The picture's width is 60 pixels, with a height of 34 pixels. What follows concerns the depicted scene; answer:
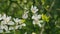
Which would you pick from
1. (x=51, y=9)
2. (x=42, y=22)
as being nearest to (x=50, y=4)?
(x=51, y=9)

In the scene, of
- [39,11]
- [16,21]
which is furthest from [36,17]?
[16,21]

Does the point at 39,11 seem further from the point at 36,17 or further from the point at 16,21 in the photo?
the point at 16,21

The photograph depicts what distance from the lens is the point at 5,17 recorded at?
163 centimetres

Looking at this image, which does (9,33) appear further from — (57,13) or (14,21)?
(57,13)

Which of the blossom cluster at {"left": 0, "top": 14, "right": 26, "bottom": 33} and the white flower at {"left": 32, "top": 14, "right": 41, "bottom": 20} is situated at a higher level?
the white flower at {"left": 32, "top": 14, "right": 41, "bottom": 20}

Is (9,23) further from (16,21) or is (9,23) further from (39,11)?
(39,11)

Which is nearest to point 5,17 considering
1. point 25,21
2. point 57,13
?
point 25,21

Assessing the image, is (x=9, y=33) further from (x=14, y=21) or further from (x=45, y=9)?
(x=45, y=9)

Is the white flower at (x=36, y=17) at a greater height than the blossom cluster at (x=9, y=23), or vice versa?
the white flower at (x=36, y=17)

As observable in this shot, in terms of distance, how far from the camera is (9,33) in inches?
64.0

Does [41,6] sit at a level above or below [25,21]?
above

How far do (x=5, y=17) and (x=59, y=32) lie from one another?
42 cm

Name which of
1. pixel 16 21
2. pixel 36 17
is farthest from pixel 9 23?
pixel 36 17

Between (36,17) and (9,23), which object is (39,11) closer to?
(36,17)
